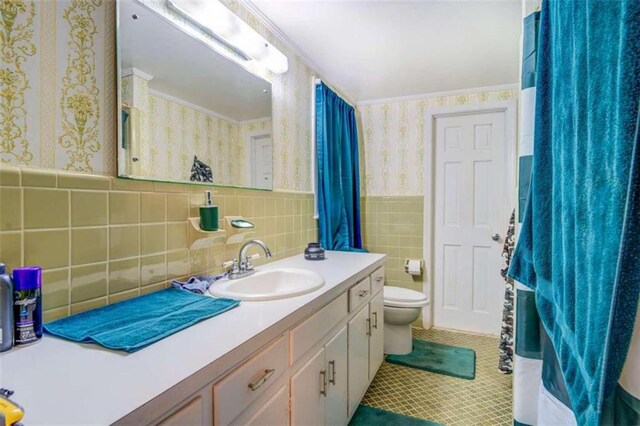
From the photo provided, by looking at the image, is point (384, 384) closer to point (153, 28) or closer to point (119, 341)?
point (119, 341)

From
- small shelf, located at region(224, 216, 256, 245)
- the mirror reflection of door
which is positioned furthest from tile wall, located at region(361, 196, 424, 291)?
small shelf, located at region(224, 216, 256, 245)

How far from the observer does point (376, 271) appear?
202cm

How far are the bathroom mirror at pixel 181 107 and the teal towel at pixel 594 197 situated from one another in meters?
1.19

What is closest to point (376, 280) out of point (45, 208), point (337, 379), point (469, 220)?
point (337, 379)

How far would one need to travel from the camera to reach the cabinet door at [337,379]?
1359mm

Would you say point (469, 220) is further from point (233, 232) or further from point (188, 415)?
point (188, 415)

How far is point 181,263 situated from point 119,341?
21.8 inches

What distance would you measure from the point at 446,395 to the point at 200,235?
1.74 meters

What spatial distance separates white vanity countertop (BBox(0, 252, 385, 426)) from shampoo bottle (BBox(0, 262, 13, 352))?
24mm

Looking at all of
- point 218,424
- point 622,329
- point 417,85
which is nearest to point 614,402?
point 622,329

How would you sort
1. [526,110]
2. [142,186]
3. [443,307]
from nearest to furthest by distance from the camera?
[526,110] < [142,186] < [443,307]

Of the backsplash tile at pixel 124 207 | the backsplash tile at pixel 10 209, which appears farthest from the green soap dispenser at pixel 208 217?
the backsplash tile at pixel 10 209

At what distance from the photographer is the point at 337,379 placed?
145 cm

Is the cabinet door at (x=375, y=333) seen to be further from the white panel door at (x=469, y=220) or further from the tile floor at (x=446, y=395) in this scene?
the white panel door at (x=469, y=220)
